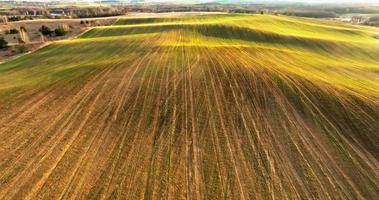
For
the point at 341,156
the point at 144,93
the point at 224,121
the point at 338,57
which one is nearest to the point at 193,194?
the point at 224,121

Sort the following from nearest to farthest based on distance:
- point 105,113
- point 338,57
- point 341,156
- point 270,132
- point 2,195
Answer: point 2,195 → point 341,156 → point 270,132 → point 105,113 → point 338,57

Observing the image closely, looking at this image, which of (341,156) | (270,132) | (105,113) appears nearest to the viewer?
(341,156)

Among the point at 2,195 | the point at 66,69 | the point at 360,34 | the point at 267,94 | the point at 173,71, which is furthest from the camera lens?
the point at 360,34

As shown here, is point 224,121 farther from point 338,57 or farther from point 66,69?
point 338,57

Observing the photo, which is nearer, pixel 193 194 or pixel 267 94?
pixel 193 194

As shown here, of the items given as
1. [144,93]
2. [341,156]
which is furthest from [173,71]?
[341,156]

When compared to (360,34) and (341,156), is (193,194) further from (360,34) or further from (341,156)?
(360,34)
